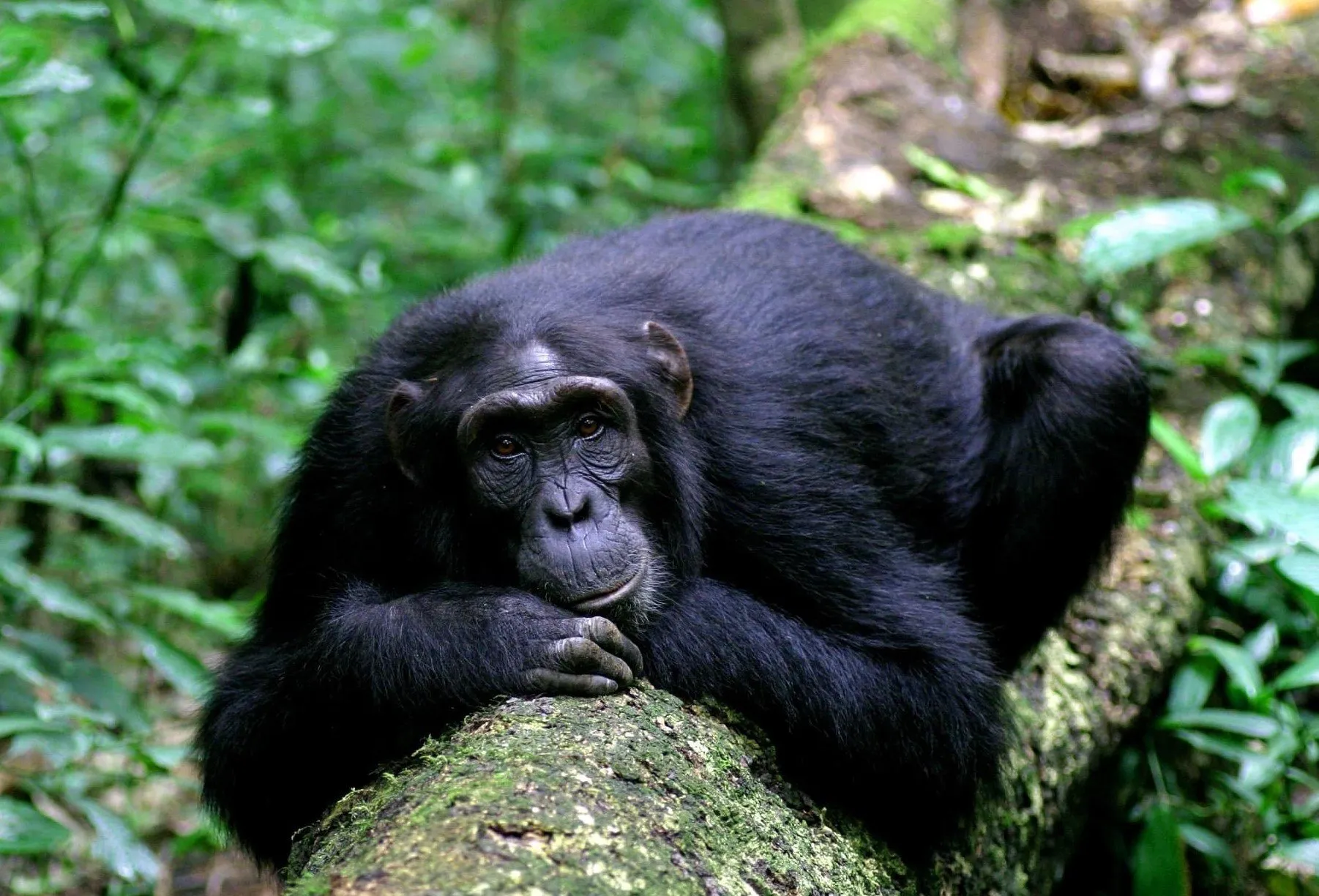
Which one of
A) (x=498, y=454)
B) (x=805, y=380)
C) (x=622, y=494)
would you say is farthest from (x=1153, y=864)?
(x=498, y=454)

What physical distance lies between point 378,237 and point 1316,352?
6853mm

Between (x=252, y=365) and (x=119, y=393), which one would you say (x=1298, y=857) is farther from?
(x=252, y=365)

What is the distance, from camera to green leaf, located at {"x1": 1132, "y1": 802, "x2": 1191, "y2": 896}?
5.28 metres

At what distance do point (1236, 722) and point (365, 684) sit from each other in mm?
3818

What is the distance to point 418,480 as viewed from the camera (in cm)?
435

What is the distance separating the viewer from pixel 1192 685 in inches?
233

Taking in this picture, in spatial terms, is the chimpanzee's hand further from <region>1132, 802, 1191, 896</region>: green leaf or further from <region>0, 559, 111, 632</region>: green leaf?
<region>1132, 802, 1191, 896</region>: green leaf

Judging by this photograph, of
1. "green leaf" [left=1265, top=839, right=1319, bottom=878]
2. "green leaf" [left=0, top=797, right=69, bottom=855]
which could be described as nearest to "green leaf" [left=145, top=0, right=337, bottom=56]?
"green leaf" [left=0, top=797, right=69, bottom=855]

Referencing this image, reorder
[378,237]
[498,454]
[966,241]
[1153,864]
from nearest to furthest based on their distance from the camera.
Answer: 1. [498,454]
2. [1153,864]
3. [966,241]
4. [378,237]

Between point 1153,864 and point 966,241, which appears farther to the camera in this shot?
point 966,241

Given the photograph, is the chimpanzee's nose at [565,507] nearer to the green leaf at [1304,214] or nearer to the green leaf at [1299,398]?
the green leaf at [1299,398]

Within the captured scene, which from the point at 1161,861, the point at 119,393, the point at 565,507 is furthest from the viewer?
the point at 119,393

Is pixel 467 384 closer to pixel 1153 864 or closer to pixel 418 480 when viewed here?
pixel 418 480

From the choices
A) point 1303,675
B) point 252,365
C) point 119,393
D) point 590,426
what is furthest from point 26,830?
point 1303,675
